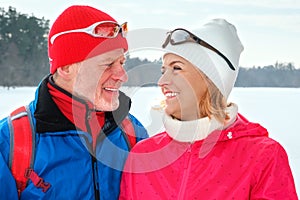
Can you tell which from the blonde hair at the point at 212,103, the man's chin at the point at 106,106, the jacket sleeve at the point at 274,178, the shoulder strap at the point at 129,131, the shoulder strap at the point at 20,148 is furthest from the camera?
the shoulder strap at the point at 129,131

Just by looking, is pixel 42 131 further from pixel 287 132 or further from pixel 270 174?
pixel 287 132

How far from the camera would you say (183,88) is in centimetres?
183

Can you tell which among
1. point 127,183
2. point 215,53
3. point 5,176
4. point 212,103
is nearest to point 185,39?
point 215,53

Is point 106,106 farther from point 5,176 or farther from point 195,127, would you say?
point 5,176

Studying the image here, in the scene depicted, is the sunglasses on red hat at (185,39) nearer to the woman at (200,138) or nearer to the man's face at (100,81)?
the woman at (200,138)

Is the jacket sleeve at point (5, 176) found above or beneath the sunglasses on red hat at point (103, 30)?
beneath

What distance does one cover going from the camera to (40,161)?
1.77m

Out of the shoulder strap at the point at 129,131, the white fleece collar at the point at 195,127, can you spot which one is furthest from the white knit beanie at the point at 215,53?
the shoulder strap at the point at 129,131

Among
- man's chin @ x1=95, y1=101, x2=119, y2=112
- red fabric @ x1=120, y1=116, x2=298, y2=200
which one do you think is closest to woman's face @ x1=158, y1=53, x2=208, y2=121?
red fabric @ x1=120, y1=116, x2=298, y2=200

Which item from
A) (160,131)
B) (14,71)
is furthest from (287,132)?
(14,71)

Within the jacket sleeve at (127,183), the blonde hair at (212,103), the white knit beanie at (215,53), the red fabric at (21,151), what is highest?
the white knit beanie at (215,53)

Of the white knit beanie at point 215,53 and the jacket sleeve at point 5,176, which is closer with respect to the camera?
the jacket sleeve at point 5,176

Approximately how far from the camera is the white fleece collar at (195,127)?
180 centimetres

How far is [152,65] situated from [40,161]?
0.60 metres
